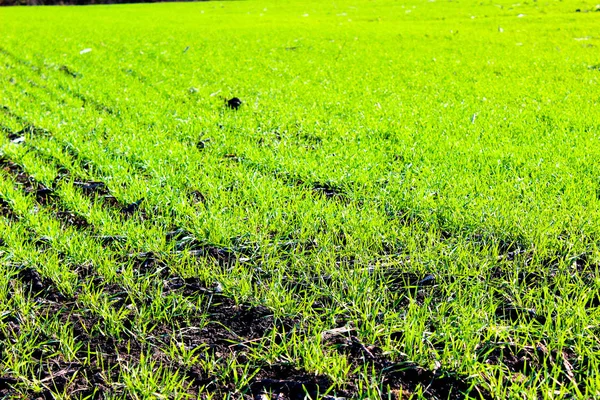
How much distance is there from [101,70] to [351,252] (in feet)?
26.5

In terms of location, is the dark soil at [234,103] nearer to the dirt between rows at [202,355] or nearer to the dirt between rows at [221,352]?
the dirt between rows at [221,352]

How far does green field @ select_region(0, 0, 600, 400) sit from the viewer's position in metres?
2.22

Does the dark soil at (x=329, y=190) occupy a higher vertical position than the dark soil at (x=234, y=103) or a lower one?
lower

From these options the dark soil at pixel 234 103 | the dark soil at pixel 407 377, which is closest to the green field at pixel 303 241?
the dark soil at pixel 407 377

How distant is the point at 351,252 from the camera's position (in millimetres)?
3141

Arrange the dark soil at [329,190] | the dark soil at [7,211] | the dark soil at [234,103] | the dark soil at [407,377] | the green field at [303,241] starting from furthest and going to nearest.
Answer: the dark soil at [234,103] → the dark soil at [329,190] → the dark soil at [7,211] → the green field at [303,241] → the dark soil at [407,377]

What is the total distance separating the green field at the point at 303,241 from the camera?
Answer: 2223 mm

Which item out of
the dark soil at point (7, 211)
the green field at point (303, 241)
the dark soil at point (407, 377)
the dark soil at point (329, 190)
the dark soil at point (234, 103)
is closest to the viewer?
the dark soil at point (407, 377)

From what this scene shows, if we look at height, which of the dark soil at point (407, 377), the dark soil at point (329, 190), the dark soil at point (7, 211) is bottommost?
the dark soil at point (407, 377)

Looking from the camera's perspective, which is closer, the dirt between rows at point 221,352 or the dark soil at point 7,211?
the dirt between rows at point 221,352

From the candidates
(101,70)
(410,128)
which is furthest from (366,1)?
(410,128)

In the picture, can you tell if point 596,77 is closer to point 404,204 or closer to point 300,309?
point 404,204

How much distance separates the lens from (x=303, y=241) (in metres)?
3.29

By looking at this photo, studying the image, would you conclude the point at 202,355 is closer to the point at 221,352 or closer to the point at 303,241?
the point at 221,352
